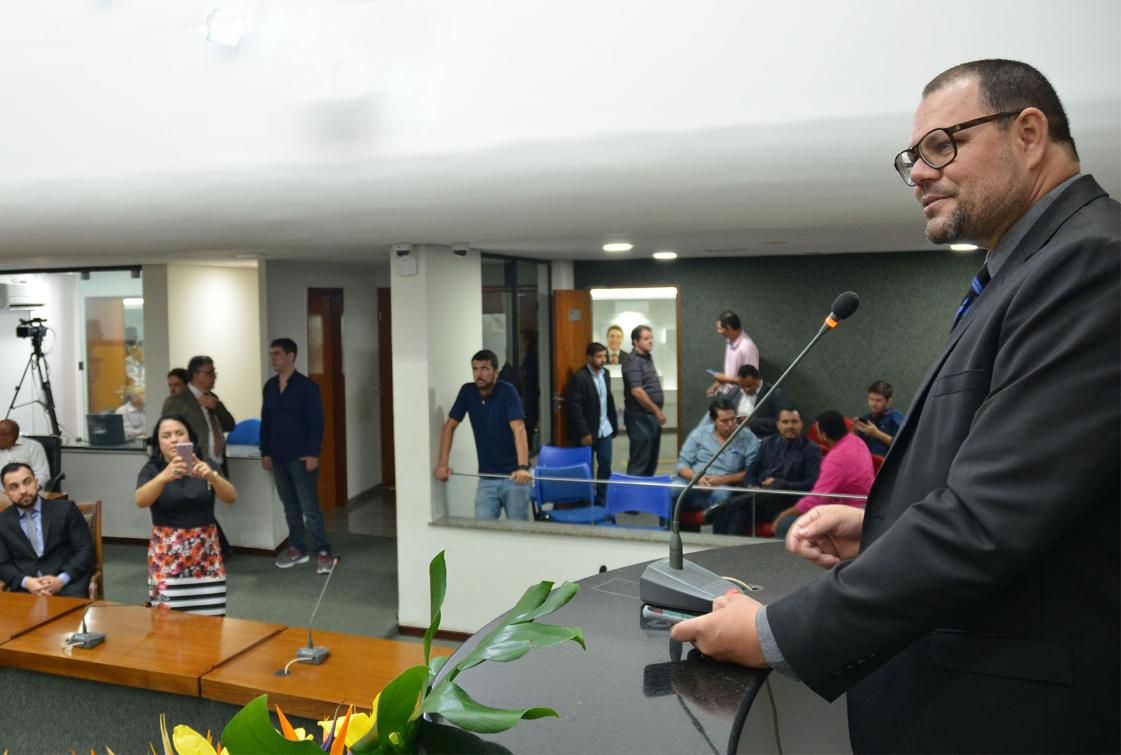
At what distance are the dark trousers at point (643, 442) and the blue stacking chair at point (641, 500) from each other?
2.58 metres

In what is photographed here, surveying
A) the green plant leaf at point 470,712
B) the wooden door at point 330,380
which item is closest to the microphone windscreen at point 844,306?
the green plant leaf at point 470,712

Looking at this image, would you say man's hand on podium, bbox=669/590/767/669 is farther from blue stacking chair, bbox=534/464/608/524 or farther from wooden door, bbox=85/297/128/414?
wooden door, bbox=85/297/128/414

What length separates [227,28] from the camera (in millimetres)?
3859

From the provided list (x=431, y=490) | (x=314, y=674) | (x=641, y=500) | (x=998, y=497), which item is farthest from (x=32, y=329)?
(x=998, y=497)

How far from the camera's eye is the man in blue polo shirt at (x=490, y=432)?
6129mm

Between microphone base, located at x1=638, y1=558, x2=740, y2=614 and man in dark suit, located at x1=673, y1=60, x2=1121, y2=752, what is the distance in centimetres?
34

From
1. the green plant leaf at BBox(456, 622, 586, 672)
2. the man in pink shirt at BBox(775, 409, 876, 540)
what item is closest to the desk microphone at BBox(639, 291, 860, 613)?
the green plant leaf at BBox(456, 622, 586, 672)

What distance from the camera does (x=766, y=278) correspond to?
31.2ft

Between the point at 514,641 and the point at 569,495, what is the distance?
189 inches

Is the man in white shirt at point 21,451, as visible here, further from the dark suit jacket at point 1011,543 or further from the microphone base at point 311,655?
the dark suit jacket at point 1011,543

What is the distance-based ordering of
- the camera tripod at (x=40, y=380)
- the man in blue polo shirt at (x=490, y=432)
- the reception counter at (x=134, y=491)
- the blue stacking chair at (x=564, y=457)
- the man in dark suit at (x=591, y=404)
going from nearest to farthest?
the man in blue polo shirt at (x=490, y=432) < the blue stacking chair at (x=564, y=457) < the reception counter at (x=134, y=491) < the man in dark suit at (x=591, y=404) < the camera tripod at (x=40, y=380)

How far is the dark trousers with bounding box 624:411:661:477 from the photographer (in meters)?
8.30

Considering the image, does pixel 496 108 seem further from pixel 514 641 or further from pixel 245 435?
pixel 245 435

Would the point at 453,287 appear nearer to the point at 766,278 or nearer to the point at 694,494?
the point at 694,494
